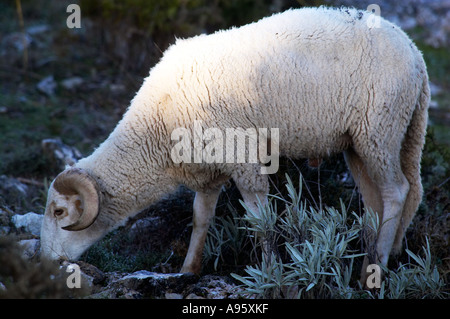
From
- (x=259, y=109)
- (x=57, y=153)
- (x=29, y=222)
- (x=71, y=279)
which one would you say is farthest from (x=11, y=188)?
(x=259, y=109)

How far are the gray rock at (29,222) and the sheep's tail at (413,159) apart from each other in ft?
11.8

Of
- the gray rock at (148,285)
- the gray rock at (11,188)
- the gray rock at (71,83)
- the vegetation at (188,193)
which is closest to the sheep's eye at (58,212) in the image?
the vegetation at (188,193)

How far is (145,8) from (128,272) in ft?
23.5

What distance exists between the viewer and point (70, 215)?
4695 mm

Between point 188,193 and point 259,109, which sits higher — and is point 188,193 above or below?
below

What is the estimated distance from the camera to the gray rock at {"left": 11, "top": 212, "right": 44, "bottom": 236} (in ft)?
18.0

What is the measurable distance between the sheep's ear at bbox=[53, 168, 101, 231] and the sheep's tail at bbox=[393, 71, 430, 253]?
114 inches

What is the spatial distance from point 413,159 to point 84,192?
3142 millimetres

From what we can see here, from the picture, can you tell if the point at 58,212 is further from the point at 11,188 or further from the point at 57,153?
the point at 57,153

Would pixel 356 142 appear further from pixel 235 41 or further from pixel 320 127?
pixel 235 41

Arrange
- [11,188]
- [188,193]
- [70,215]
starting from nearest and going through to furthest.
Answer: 1. [70,215]
2. [188,193]
3. [11,188]

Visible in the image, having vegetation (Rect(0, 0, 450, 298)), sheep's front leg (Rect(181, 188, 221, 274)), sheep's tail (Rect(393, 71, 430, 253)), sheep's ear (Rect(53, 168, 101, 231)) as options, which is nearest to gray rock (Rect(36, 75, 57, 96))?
vegetation (Rect(0, 0, 450, 298))

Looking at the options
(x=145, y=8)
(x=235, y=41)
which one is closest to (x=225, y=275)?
(x=235, y=41)

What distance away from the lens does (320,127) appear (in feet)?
16.2
